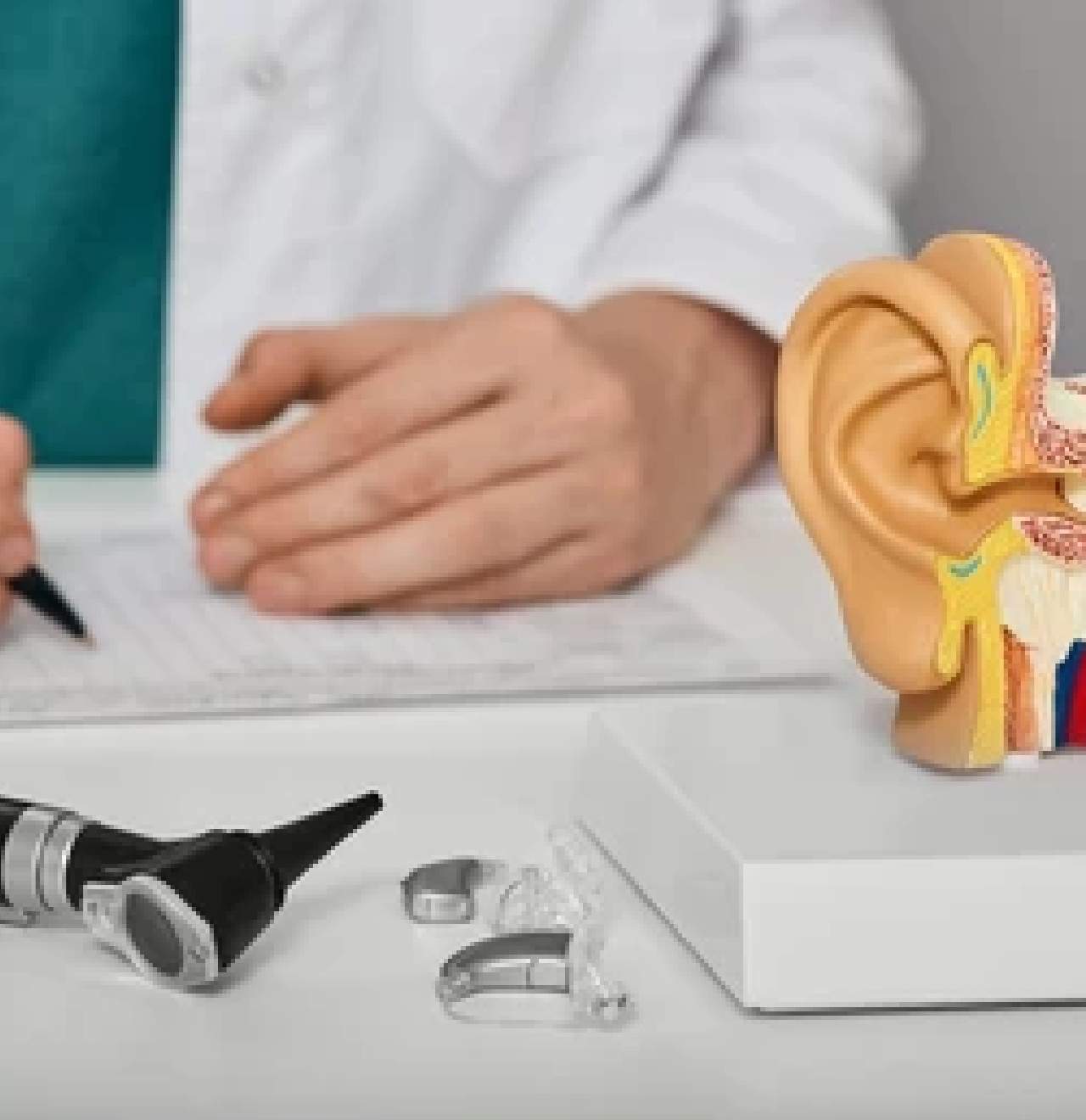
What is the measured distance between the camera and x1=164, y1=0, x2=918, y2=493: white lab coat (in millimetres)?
948

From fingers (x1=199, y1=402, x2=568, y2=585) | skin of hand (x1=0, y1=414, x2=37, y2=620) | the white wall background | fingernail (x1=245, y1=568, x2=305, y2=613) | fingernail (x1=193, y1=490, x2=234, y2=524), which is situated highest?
skin of hand (x1=0, y1=414, x2=37, y2=620)

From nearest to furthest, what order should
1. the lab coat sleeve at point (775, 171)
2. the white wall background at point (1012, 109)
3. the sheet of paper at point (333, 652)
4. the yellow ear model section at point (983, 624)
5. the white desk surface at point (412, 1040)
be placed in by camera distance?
1. the white desk surface at point (412, 1040)
2. the yellow ear model section at point (983, 624)
3. the sheet of paper at point (333, 652)
4. the lab coat sleeve at point (775, 171)
5. the white wall background at point (1012, 109)

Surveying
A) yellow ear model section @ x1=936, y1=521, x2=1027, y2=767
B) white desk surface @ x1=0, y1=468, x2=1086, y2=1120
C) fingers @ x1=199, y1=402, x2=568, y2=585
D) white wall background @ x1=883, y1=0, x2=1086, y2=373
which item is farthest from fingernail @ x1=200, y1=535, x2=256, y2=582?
white wall background @ x1=883, y1=0, x2=1086, y2=373

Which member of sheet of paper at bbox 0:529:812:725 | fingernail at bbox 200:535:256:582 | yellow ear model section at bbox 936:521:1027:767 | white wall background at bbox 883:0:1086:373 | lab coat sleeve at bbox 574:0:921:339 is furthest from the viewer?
white wall background at bbox 883:0:1086:373

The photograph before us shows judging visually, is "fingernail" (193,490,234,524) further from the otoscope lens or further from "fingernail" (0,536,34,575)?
the otoscope lens

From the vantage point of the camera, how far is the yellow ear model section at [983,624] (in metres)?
0.51

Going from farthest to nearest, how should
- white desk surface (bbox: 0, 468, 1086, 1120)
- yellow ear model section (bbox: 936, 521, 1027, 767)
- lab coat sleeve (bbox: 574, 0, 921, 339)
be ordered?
lab coat sleeve (bbox: 574, 0, 921, 339) → yellow ear model section (bbox: 936, 521, 1027, 767) → white desk surface (bbox: 0, 468, 1086, 1120)

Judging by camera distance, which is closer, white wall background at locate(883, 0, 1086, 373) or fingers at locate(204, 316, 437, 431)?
fingers at locate(204, 316, 437, 431)

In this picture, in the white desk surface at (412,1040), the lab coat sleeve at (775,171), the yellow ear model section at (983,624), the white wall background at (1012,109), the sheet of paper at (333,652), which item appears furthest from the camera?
the white wall background at (1012,109)

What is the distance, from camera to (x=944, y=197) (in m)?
1.24

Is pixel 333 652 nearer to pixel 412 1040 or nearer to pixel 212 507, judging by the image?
pixel 212 507

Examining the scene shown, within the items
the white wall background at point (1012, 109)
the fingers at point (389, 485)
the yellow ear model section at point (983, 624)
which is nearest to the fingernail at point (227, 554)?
the fingers at point (389, 485)

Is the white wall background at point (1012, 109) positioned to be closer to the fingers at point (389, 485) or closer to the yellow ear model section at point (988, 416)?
the fingers at point (389, 485)

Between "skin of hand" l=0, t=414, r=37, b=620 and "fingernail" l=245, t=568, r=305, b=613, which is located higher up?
"skin of hand" l=0, t=414, r=37, b=620
